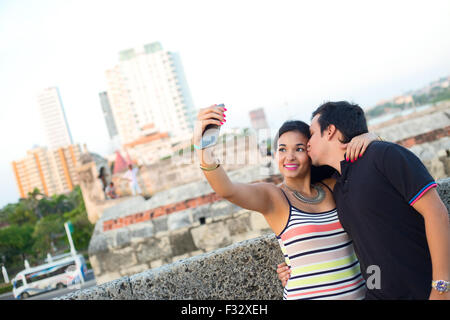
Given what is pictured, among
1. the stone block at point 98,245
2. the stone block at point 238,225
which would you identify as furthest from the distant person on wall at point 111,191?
the stone block at point 238,225

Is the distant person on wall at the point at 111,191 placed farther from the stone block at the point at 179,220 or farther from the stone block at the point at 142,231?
the stone block at the point at 179,220

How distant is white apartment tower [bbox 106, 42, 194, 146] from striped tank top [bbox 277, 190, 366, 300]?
134m

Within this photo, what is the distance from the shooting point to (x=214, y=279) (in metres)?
2.18

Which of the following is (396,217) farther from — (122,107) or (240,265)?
(122,107)

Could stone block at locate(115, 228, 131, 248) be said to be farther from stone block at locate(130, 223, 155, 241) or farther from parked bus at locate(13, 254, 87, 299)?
parked bus at locate(13, 254, 87, 299)

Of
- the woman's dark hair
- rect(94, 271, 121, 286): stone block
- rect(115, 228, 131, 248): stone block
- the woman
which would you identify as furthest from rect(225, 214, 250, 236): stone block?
the woman

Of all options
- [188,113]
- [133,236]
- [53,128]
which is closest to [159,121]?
[188,113]

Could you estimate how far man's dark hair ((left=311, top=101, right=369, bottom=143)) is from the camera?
1.96 m

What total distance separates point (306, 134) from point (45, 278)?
79.3ft

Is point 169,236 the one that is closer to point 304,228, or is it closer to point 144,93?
point 304,228

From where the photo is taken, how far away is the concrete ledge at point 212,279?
2.05 m

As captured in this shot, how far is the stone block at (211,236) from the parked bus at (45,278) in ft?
Answer: 62.7

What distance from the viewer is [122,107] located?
13762 cm
